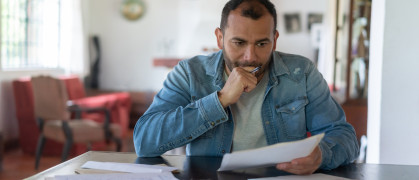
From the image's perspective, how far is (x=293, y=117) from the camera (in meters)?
1.54

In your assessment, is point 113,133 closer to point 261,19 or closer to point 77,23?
point 77,23

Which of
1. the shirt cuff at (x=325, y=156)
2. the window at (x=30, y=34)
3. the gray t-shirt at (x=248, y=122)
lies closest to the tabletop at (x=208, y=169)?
the shirt cuff at (x=325, y=156)

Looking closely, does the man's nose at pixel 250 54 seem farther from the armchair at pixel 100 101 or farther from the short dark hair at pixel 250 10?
the armchair at pixel 100 101

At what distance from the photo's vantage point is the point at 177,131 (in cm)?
143

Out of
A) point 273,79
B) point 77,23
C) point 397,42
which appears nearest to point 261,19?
point 273,79

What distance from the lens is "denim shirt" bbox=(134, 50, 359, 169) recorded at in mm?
1426

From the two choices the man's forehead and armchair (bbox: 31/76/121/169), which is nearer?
the man's forehead

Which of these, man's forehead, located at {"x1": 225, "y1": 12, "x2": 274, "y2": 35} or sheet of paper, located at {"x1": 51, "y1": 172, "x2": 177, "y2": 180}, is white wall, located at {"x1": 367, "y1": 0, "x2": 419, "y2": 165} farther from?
sheet of paper, located at {"x1": 51, "y1": 172, "x2": 177, "y2": 180}

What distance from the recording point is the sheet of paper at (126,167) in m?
1.20

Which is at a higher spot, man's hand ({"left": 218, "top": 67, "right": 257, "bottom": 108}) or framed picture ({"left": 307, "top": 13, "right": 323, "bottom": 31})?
framed picture ({"left": 307, "top": 13, "right": 323, "bottom": 31})

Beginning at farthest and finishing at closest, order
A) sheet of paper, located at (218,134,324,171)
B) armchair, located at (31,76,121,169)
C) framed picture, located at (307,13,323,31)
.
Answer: framed picture, located at (307,13,323,31) → armchair, located at (31,76,121,169) → sheet of paper, located at (218,134,324,171)

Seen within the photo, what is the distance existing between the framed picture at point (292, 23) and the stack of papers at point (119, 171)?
690 cm

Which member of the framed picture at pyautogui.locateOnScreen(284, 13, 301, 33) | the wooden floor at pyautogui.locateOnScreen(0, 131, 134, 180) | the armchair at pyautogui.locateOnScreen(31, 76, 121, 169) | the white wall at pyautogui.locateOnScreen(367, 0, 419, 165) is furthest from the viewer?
the framed picture at pyautogui.locateOnScreen(284, 13, 301, 33)

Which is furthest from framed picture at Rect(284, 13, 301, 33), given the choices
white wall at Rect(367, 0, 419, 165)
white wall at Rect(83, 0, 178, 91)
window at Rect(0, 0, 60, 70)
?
white wall at Rect(367, 0, 419, 165)
